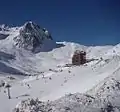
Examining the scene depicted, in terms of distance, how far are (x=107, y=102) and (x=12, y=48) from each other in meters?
138

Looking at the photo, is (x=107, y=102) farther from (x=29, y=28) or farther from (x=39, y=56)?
(x=29, y=28)

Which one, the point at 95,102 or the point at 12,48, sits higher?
the point at 12,48

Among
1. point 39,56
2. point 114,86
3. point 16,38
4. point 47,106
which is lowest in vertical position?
point 47,106

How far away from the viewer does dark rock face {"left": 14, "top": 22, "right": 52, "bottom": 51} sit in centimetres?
16450

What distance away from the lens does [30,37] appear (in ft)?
574

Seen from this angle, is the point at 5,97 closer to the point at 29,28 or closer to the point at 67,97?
the point at 67,97

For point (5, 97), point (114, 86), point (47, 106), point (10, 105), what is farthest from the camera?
point (5, 97)

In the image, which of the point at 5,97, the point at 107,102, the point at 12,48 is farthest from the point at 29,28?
the point at 107,102

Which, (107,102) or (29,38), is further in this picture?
(29,38)

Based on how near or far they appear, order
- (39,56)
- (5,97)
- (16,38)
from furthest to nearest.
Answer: (16,38)
(39,56)
(5,97)

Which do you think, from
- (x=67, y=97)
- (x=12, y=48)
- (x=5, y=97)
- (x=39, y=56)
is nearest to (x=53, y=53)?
(x=39, y=56)

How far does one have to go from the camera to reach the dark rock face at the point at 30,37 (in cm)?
16450

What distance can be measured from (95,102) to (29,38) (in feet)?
528

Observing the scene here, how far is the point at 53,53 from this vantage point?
154500 millimetres
